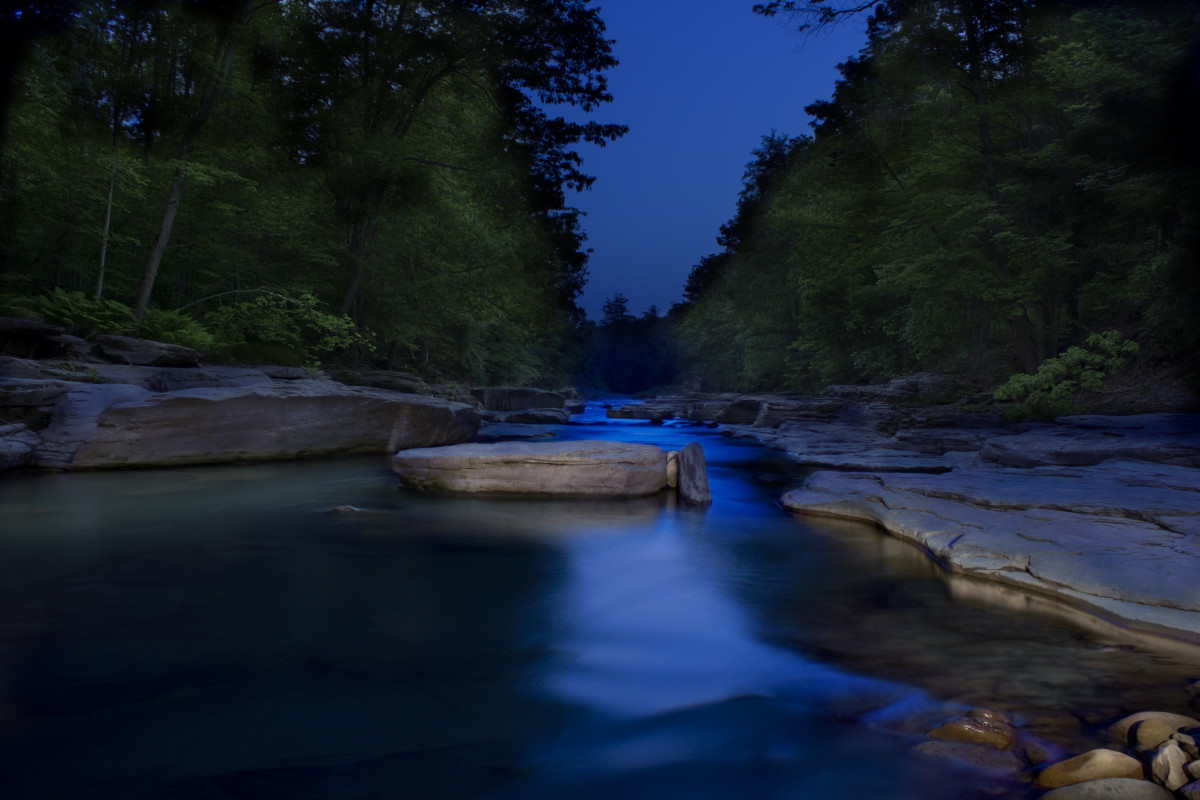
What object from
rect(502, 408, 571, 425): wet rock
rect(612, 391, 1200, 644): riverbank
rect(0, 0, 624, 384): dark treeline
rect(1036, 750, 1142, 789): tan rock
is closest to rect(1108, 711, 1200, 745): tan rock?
rect(1036, 750, 1142, 789): tan rock

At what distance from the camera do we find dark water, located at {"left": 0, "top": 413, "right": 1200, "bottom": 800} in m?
2.19

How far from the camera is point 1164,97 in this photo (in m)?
11.6

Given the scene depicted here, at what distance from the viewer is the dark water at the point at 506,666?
2.19 meters

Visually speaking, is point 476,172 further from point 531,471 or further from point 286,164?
point 531,471

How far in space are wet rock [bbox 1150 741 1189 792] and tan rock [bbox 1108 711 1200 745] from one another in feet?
0.95

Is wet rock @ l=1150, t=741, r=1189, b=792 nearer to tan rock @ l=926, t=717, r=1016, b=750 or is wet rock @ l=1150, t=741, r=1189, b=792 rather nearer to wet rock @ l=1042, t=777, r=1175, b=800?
wet rock @ l=1042, t=777, r=1175, b=800

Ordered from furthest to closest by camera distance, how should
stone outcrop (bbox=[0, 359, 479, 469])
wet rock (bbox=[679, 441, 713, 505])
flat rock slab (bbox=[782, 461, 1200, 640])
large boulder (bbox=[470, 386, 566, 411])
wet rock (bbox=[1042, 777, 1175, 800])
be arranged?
1. large boulder (bbox=[470, 386, 566, 411])
2. stone outcrop (bbox=[0, 359, 479, 469])
3. wet rock (bbox=[679, 441, 713, 505])
4. flat rock slab (bbox=[782, 461, 1200, 640])
5. wet rock (bbox=[1042, 777, 1175, 800])

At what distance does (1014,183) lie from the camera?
13.8 metres

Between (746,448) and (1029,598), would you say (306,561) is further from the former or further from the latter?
(746,448)

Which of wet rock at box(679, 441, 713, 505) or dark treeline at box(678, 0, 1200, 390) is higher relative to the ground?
dark treeline at box(678, 0, 1200, 390)

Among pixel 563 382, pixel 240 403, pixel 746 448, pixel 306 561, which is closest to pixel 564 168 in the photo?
pixel 746 448

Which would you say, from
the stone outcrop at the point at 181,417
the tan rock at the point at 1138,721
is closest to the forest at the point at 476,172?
the stone outcrop at the point at 181,417

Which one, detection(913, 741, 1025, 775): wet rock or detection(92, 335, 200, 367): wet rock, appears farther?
detection(92, 335, 200, 367): wet rock

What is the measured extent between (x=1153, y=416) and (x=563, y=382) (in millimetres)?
46443
